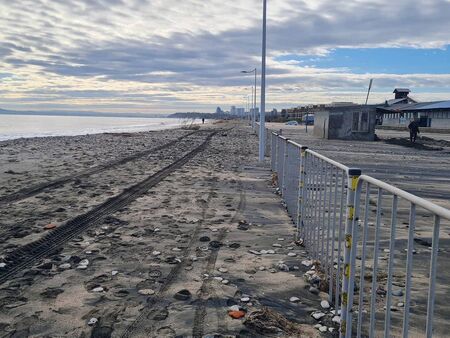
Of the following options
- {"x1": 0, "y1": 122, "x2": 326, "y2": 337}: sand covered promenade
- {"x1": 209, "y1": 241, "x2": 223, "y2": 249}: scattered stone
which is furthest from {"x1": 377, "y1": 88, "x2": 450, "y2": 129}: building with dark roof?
{"x1": 209, "y1": 241, "x2": 223, "y2": 249}: scattered stone

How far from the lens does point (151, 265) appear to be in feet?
17.7

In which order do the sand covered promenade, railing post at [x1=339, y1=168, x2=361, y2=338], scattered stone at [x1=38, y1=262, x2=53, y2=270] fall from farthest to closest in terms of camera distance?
scattered stone at [x1=38, y1=262, x2=53, y2=270] → the sand covered promenade → railing post at [x1=339, y1=168, x2=361, y2=338]

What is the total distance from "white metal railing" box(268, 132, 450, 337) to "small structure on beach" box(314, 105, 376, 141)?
27.8 meters

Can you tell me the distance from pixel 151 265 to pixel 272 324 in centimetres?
200

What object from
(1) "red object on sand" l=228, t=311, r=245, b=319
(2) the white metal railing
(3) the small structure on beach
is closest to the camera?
(2) the white metal railing

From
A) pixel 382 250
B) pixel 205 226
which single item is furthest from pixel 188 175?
pixel 382 250

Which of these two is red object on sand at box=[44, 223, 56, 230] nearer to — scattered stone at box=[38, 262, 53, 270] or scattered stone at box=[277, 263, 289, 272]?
scattered stone at box=[38, 262, 53, 270]

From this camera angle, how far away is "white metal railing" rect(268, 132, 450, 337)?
252cm

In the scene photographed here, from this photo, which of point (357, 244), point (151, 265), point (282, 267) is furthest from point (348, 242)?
point (151, 265)

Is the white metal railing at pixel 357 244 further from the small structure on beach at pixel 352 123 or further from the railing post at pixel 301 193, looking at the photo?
the small structure on beach at pixel 352 123

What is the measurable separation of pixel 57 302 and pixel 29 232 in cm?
269

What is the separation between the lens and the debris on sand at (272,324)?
3.80m

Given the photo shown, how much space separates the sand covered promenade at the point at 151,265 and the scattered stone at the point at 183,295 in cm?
1

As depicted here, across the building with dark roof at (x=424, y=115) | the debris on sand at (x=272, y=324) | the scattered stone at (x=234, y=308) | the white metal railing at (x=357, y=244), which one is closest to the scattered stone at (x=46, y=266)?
the scattered stone at (x=234, y=308)
